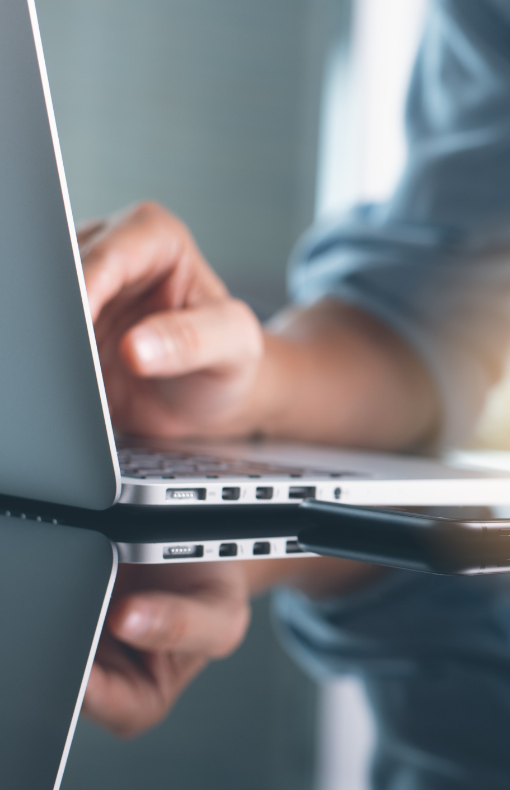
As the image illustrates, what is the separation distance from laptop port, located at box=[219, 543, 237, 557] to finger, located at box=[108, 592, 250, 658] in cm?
4

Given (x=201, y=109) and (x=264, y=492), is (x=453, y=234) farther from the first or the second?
(x=201, y=109)

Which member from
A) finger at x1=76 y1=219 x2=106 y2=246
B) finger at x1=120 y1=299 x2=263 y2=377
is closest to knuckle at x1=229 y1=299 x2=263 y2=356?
finger at x1=120 y1=299 x2=263 y2=377

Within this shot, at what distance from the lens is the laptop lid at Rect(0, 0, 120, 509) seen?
28 centimetres

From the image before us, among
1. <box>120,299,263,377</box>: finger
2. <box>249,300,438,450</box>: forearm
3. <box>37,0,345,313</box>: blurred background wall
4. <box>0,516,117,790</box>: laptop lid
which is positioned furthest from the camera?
<box>37,0,345,313</box>: blurred background wall

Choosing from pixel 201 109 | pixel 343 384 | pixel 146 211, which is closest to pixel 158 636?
pixel 146 211

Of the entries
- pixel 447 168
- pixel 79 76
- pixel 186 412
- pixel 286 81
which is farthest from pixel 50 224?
pixel 286 81

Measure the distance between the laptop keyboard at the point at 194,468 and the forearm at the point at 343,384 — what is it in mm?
284

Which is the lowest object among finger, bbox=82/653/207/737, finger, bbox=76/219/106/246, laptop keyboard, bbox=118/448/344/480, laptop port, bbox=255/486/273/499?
finger, bbox=82/653/207/737

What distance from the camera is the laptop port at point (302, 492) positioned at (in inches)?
13.4

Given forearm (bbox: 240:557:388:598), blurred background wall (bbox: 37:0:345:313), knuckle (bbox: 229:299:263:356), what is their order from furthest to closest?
blurred background wall (bbox: 37:0:345:313)
knuckle (bbox: 229:299:263:356)
forearm (bbox: 240:557:388:598)

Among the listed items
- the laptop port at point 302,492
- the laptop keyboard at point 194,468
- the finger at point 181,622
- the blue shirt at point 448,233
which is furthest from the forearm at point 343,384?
the finger at point 181,622

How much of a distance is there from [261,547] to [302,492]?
0.14ft

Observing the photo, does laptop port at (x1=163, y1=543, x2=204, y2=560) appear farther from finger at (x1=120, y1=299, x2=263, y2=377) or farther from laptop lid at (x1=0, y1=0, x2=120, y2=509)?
finger at (x1=120, y1=299, x2=263, y2=377)

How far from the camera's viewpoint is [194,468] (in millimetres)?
385
